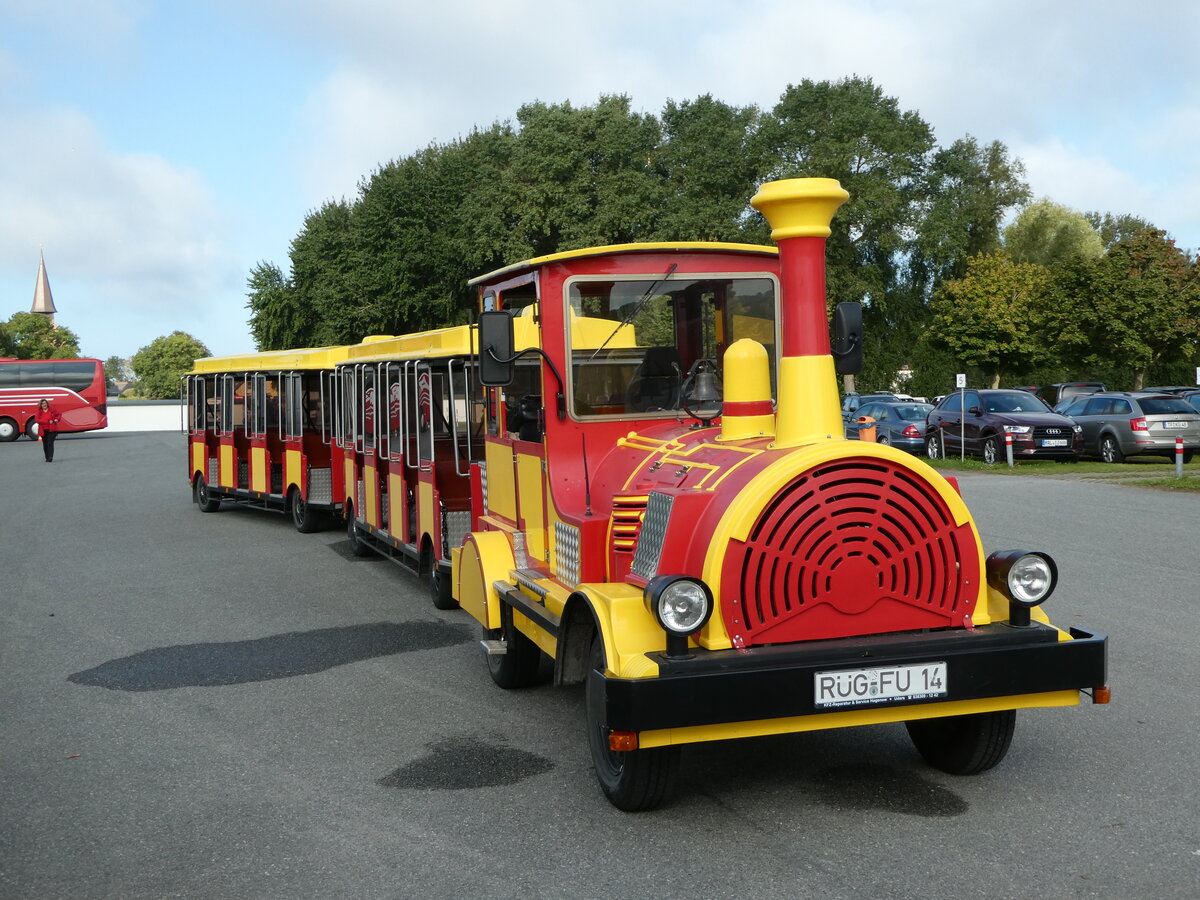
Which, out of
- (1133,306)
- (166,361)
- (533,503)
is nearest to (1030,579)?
(533,503)

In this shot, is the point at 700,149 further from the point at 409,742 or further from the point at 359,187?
the point at 409,742

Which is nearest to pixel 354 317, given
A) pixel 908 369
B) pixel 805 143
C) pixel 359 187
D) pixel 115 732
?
pixel 359 187

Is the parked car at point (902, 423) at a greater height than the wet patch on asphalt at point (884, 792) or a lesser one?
greater

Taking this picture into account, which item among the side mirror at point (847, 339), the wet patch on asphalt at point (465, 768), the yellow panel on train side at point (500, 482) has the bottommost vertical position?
the wet patch on asphalt at point (465, 768)

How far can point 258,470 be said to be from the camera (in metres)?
17.0

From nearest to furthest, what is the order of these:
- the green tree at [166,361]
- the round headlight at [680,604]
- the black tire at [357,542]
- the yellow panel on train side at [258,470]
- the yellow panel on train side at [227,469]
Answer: the round headlight at [680,604], the black tire at [357,542], the yellow panel on train side at [258,470], the yellow panel on train side at [227,469], the green tree at [166,361]

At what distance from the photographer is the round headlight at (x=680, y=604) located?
439 cm

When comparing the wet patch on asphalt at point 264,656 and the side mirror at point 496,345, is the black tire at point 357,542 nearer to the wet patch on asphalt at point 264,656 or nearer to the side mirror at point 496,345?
the wet patch on asphalt at point 264,656

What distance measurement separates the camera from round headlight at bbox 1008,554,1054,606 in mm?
4723

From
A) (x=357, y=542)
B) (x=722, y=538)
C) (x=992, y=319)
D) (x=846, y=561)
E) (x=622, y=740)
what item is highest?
(x=992, y=319)

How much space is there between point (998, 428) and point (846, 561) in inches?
819

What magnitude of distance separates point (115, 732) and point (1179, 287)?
38.4 metres

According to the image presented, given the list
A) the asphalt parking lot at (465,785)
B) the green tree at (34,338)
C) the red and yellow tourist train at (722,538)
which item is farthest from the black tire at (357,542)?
the green tree at (34,338)

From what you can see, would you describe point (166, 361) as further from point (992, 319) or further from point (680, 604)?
point (680, 604)
